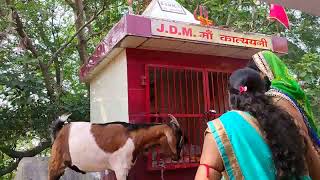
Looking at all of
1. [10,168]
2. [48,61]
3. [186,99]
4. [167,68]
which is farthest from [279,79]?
[10,168]

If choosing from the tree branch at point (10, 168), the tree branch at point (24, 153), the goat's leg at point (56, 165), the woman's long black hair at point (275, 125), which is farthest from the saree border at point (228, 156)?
the tree branch at point (10, 168)

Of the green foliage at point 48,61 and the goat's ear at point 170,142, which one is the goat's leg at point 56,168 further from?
the green foliage at point 48,61

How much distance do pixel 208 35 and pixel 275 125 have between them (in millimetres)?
3627

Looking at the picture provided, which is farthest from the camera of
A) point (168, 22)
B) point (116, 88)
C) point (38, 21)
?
point (38, 21)

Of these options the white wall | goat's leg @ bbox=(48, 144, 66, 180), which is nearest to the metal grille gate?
the white wall

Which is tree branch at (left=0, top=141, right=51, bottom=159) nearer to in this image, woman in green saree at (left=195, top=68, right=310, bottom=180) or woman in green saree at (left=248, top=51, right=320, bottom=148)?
woman in green saree at (left=248, top=51, right=320, bottom=148)

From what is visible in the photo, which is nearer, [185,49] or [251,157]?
[251,157]

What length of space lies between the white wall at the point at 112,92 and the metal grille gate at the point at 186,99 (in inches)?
13.3

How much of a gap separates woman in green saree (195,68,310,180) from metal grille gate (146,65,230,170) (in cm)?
328

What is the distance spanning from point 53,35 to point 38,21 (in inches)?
32.2

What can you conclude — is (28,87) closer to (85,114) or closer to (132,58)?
(85,114)

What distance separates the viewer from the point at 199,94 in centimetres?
582

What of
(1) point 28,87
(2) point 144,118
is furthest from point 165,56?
(1) point 28,87

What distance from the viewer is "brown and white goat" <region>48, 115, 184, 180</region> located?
4.27m
